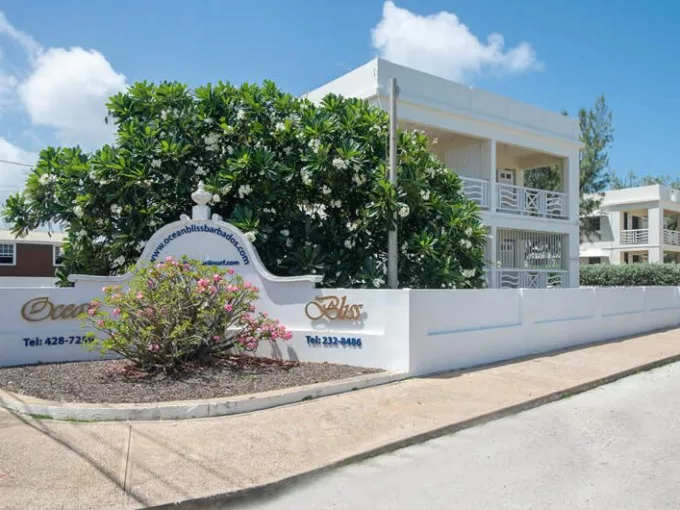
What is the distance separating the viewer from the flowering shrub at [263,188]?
10.8 m

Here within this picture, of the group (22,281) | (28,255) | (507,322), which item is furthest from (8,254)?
(507,322)

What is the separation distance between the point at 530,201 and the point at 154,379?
49.4 feet

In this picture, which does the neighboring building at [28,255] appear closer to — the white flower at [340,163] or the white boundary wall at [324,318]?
the white boundary wall at [324,318]

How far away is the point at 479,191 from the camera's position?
59.0 feet

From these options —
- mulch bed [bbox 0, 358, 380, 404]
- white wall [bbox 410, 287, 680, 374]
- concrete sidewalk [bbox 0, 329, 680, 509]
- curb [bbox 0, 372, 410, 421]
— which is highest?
white wall [bbox 410, 287, 680, 374]

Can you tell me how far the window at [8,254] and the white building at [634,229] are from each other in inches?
1349

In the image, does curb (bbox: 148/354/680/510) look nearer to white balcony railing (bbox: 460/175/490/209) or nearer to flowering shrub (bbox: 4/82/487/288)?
flowering shrub (bbox: 4/82/487/288)

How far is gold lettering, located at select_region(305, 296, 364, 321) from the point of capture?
9039 mm

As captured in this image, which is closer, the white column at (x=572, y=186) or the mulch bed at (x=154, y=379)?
the mulch bed at (x=154, y=379)

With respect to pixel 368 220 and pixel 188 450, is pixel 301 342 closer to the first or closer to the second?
pixel 368 220

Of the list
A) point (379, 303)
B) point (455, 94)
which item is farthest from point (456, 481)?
point (455, 94)

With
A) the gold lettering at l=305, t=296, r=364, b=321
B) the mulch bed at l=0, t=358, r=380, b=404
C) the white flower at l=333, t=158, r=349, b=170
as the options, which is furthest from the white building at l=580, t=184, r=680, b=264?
the mulch bed at l=0, t=358, r=380, b=404

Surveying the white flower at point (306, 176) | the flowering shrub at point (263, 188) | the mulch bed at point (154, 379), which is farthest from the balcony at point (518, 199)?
the mulch bed at point (154, 379)

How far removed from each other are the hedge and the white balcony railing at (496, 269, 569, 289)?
38.8 ft
